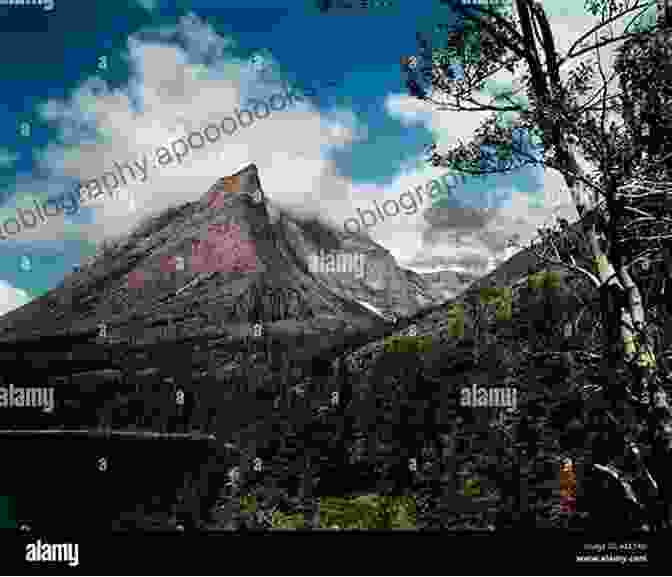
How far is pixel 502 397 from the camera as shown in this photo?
1201 cm

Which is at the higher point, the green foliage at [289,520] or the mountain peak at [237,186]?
the mountain peak at [237,186]

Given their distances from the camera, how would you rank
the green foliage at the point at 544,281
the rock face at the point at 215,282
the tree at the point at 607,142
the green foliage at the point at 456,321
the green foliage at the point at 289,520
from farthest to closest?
the green foliage at the point at 456,321, the rock face at the point at 215,282, the green foliage at the point at 544,281, the green foliage at the point at 289,520, the tree at the point at 607,142

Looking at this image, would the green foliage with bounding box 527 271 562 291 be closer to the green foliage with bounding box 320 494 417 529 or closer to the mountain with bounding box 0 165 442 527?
the mountain with bounding box 0 165 442 527

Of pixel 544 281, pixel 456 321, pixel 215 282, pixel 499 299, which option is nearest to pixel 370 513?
pixel 456 321

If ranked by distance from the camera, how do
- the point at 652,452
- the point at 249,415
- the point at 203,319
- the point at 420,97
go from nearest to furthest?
the point at 652,452, the point at 420,97, the point at 249,415, the point at 203,319

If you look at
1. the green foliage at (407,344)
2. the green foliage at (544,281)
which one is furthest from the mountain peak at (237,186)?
the green foliage at (544,281)

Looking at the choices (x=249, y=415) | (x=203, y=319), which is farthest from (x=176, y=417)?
(x=203, y=319)

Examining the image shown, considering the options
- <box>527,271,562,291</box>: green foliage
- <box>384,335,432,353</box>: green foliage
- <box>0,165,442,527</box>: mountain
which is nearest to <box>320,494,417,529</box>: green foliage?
<box>0,165,442,527</box>: mountain

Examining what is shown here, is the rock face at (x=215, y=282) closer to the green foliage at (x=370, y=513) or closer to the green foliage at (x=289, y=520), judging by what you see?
the green foliage at (x=370, y=513)

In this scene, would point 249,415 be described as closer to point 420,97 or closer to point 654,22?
point 420,97

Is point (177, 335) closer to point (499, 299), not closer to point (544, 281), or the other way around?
point (499, 299)

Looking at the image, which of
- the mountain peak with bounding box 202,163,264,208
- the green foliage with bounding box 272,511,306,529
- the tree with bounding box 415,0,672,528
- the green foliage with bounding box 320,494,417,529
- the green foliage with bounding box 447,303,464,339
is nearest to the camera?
the tree with bounding box 415,0,672,528

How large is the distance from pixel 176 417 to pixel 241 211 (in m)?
4.82

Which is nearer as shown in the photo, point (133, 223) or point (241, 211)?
point (133, 223)
